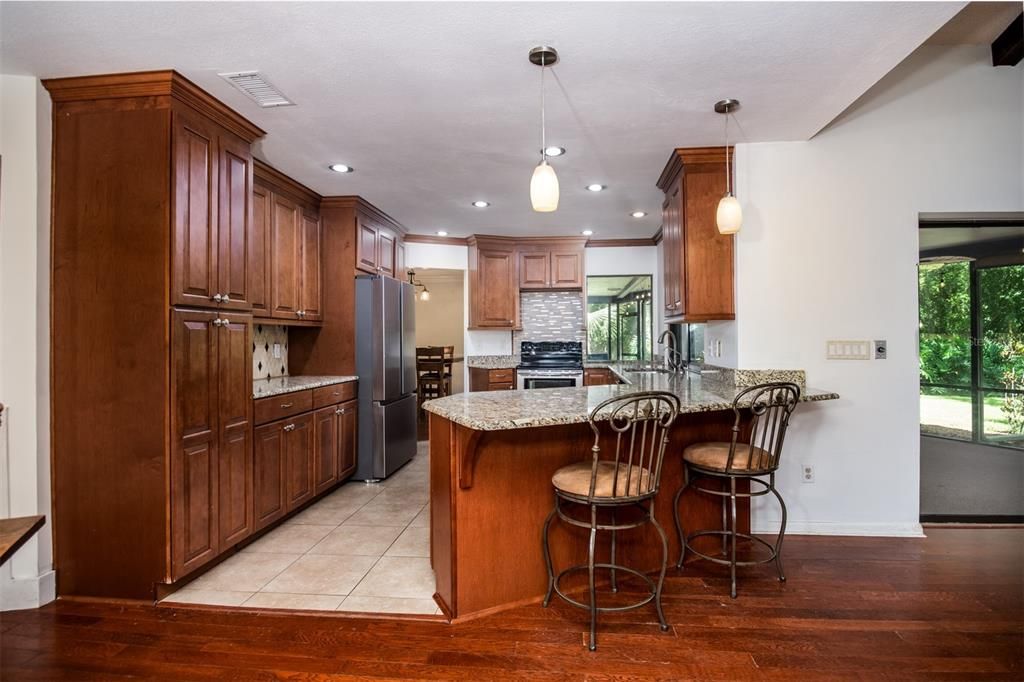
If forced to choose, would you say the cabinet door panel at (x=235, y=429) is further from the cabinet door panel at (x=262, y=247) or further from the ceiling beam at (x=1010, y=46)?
the ceiling beam at (x=1010, y=46)

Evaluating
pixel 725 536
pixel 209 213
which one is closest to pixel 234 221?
pixel 209 213

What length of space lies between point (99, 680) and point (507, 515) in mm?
1526

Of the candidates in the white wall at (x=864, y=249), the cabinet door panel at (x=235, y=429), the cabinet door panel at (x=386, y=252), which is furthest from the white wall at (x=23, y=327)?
the white wall at (x=864, y=249)

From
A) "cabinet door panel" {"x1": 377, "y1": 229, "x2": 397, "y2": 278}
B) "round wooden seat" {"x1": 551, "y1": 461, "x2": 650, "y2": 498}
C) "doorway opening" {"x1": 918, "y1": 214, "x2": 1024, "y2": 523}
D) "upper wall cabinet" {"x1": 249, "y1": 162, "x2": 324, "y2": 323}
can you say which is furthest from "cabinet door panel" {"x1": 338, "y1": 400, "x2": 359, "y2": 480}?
"doorway opening" {"x1": 918, "y1": 214, "x2": 1024, "y2": 523}

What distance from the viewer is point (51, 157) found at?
2240 millimetres

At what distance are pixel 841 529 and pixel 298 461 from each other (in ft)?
11.0

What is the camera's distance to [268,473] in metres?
2.98

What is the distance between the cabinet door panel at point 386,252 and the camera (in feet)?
15.0

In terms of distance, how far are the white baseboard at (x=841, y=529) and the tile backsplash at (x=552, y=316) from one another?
3.07 m

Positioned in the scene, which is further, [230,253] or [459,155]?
[459,155]

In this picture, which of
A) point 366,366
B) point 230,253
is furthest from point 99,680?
point 366,366

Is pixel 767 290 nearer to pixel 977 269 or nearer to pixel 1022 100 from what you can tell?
pixel 977 269

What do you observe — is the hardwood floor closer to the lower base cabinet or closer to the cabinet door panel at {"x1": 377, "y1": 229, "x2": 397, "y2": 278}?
the lower base cabinet

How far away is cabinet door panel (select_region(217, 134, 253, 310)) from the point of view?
2.53 m
